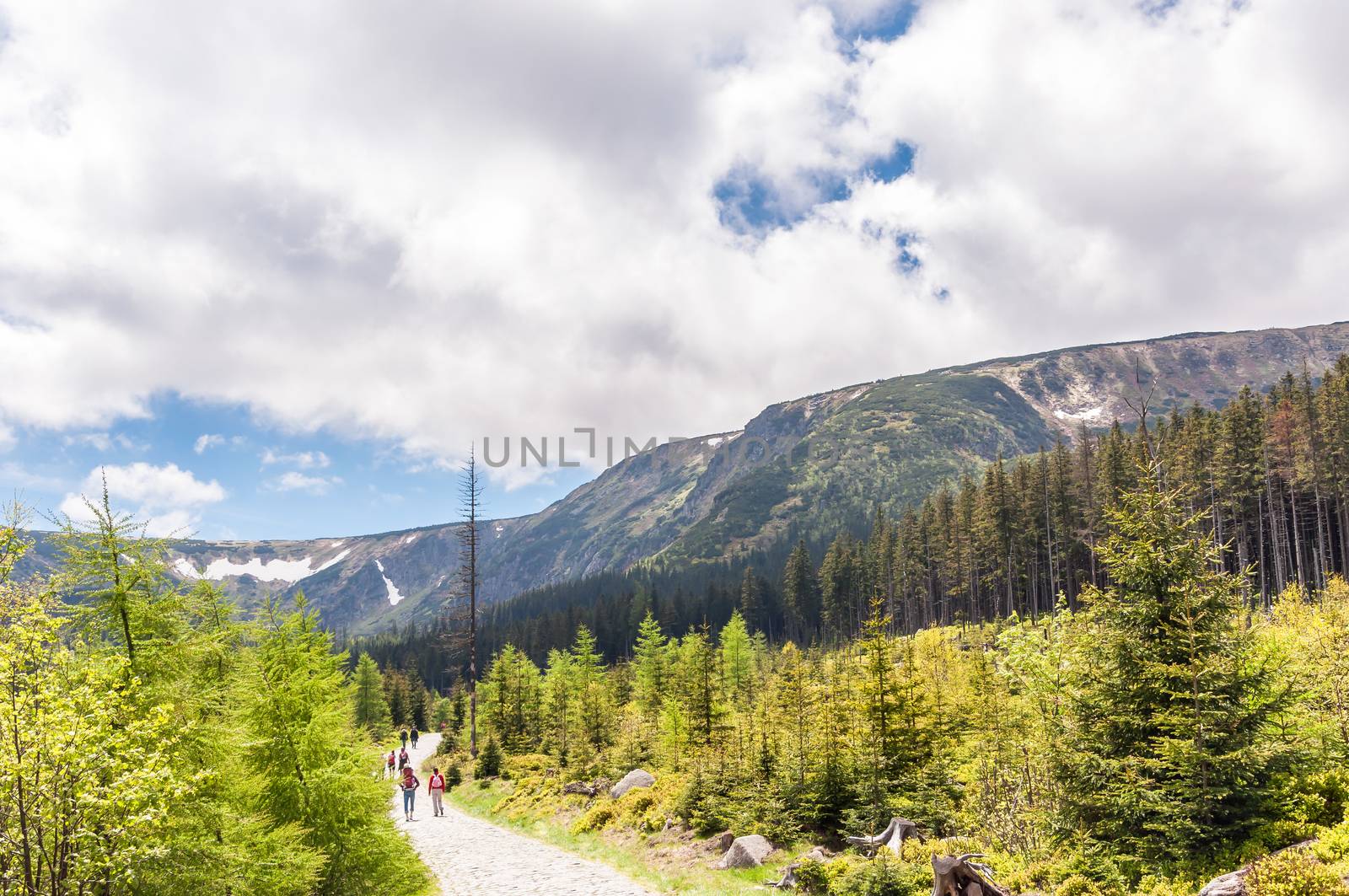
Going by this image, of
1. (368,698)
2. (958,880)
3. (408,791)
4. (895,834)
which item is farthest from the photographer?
(368,698)

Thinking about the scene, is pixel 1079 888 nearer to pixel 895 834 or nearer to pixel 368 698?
pixel 895 834

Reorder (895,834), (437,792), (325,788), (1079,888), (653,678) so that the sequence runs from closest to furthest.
Answer: (1079,888) < (325,788) < (895,834) < (437,792) < (653,678)

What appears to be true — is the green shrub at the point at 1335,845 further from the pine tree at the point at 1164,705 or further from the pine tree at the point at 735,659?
the pine tree at the point at 735,659

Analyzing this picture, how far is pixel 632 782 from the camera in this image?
2673 centimetres

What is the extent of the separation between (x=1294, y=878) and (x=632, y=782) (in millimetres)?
22257

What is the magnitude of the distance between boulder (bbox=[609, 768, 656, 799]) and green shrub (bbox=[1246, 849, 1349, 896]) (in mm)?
20949

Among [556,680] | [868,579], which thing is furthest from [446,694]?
[556,680]

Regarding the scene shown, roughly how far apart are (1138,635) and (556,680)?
37398 mm

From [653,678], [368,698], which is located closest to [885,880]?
[653,678]

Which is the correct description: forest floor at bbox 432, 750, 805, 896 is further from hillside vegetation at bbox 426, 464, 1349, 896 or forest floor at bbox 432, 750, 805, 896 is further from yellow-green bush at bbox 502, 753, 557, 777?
yellow-green bush at bbox 502, 753, 557, 777

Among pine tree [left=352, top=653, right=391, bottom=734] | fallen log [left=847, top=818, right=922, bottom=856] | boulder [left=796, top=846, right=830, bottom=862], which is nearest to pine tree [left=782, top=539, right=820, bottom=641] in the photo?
pine tree [left=352, top=653, right=391, bottom=734]

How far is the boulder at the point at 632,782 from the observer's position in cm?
2644

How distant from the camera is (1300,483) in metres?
57.0

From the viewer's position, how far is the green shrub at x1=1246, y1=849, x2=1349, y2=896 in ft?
26.9
